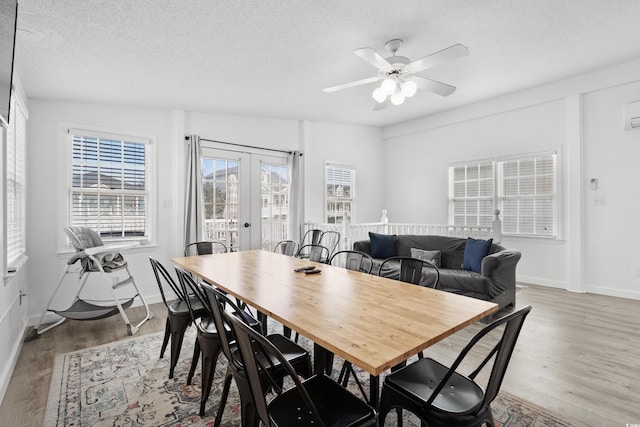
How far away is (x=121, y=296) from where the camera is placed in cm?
418

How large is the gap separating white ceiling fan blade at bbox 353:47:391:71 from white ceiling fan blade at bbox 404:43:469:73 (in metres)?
0.21

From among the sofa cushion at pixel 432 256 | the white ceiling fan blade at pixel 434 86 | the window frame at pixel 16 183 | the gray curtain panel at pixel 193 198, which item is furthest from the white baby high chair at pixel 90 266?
the white ceiling fan blade at pixel 434 86

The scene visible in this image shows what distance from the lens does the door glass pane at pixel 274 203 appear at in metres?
5.41

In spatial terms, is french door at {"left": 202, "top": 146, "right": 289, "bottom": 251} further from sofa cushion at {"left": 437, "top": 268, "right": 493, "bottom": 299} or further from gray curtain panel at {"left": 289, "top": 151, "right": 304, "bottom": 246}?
sofa cushion at {"left": 437, "top": 268, "right": 493, "bottom": 299}

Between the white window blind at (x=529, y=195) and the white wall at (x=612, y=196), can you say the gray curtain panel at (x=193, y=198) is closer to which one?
the white window blind at (x=529, y=195)

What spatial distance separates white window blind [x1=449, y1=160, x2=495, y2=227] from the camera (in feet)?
18.1

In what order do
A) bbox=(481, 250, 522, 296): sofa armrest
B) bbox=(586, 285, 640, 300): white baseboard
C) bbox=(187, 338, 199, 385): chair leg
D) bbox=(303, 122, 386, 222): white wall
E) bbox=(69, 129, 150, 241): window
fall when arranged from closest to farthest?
bbox=(187, 338, 199, 385): chair leg, bbox=(481, 250, 522, 296): sofa armrest, bbox=(69, 129, 150, 241): window, bbox=(586, 285, 640, 300): white baseboard, bbox=(303, 122, 386, 222): white wall

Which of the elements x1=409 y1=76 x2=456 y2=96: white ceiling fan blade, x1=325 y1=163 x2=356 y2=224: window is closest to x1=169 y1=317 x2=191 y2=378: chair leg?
x1=409 y1=76 x2=456 y2=96: white ceiling fan blade

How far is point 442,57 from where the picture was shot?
2590 millimetres

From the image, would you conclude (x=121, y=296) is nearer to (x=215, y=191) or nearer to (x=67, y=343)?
(x=67, y=343)

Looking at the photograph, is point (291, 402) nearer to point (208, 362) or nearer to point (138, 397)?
point (208, 362)

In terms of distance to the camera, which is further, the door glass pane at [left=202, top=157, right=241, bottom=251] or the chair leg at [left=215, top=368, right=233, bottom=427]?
the door glass pane at [left=202, top=157, right=241, bottom=251]

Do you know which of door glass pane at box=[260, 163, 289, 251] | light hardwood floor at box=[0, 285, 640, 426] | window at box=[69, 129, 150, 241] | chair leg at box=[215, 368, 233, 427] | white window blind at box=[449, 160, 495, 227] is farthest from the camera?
white window blind at box=[449, 160, 495, 227]

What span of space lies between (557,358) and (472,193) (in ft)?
11.8
